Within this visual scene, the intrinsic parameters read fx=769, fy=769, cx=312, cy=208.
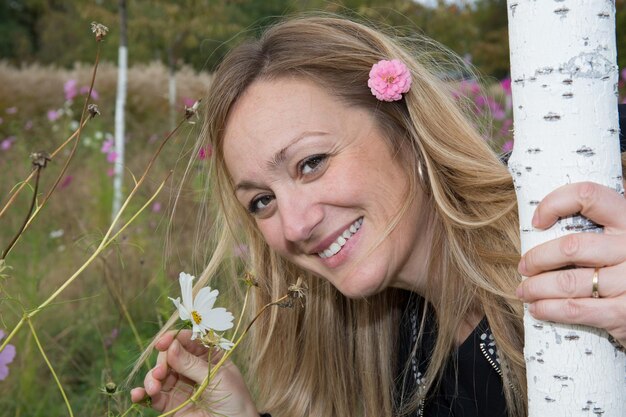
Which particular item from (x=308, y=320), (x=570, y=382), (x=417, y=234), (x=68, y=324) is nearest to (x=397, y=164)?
(x=417, y=234)

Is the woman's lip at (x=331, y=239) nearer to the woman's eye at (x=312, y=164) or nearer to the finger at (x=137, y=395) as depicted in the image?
the woman's eye at (x=312, y=164)

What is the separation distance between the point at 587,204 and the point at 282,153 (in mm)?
798

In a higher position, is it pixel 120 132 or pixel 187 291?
pixel 120 132

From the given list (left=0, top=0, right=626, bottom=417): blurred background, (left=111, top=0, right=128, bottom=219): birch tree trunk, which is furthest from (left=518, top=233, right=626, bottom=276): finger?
(left=111, top=0, right=128, bottom=219): birch tree trunk

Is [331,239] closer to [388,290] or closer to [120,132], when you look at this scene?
[388,290]

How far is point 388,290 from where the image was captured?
234cm

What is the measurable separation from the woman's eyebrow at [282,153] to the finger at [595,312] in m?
0.77

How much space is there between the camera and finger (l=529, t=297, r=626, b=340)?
117cm

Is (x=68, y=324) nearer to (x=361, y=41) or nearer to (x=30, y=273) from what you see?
(x=30, y=273)

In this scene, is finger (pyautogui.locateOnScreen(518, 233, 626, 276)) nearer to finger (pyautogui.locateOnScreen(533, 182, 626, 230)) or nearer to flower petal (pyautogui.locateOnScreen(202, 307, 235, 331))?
finger (pyautogui.locateOnScreen(533, 182, 626, 230))

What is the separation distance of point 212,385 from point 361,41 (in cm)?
96

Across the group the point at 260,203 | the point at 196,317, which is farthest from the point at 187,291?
the point at 260,203

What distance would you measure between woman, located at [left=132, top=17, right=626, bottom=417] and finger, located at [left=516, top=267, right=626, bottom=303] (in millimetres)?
548

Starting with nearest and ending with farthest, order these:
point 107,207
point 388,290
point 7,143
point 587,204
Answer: point 587,204
point 388,290
point 107,207
point 7,143
